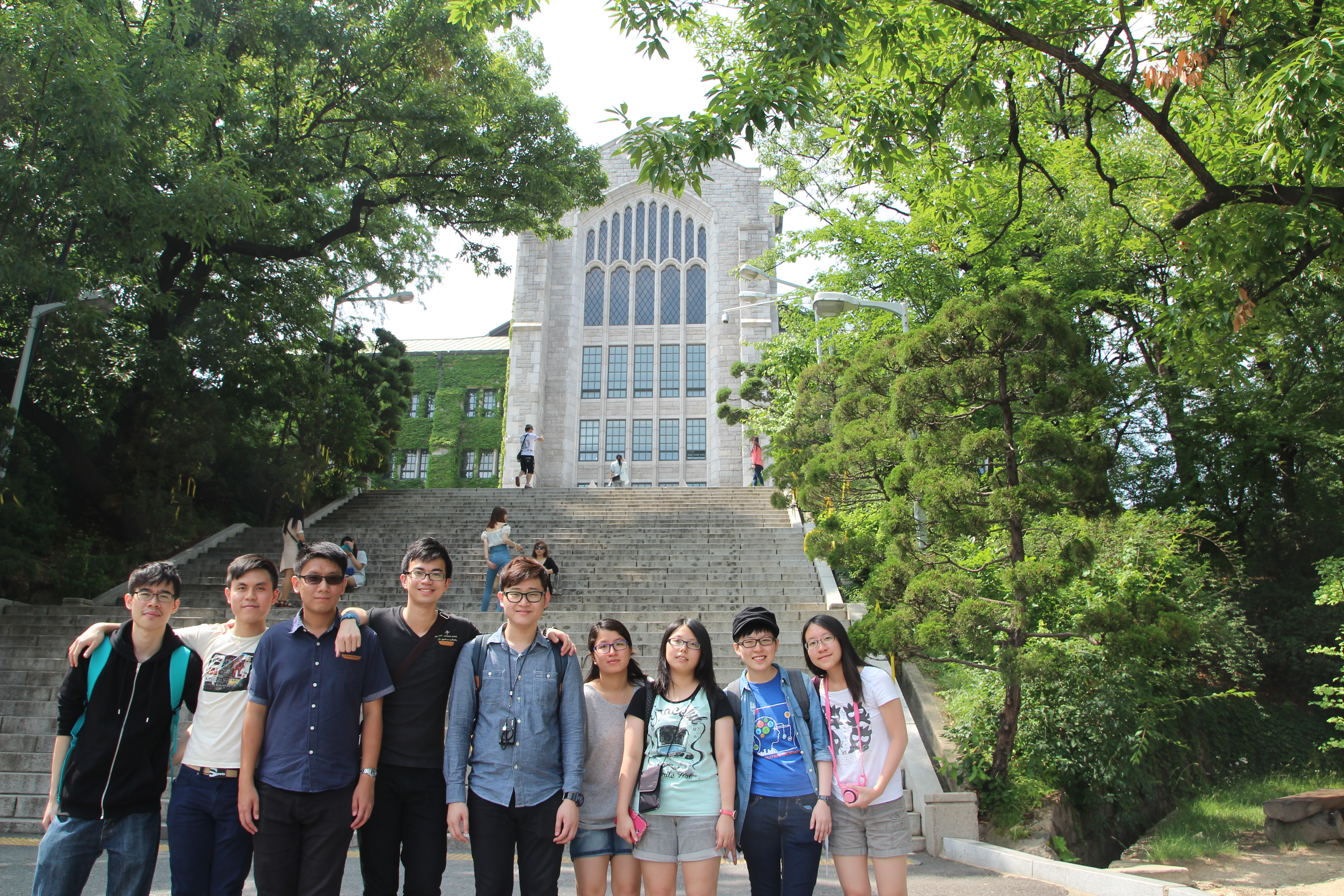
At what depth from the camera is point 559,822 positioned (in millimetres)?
3500

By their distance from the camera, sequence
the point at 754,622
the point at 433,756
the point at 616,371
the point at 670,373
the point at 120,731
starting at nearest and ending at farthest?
the point at 120,731 < the point at 433,756 < the point at 754,622 < the point at 670,373 < the point at 616,371

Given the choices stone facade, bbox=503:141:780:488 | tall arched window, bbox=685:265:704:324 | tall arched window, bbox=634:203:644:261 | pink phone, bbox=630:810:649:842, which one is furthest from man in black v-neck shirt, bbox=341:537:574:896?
tall arched window, bbox=634:203:644:261

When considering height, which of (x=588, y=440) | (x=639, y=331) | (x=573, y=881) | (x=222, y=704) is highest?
(x=639, y=331)

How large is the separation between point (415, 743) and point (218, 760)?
2.56ft

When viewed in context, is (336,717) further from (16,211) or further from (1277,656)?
(1277,656)

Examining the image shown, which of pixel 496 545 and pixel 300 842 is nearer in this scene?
pixel 300 842

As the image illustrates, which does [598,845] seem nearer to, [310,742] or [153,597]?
[310,742]

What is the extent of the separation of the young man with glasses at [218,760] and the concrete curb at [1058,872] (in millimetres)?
4974

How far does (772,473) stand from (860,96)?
678cm

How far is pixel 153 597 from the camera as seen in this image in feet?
12.2

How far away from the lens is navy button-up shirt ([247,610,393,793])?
11.4ft

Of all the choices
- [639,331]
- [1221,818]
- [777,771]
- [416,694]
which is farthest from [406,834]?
[639,331]

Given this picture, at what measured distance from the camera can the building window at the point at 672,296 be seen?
36.6 meters

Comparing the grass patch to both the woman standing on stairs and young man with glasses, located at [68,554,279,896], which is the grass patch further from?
young man with glasses, located at [68,554,279,896]
